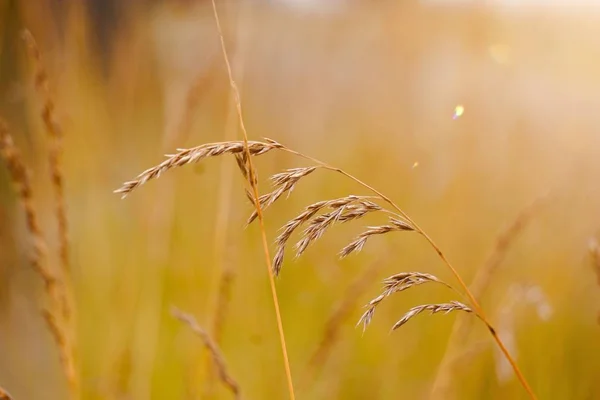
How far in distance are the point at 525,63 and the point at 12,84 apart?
117cm

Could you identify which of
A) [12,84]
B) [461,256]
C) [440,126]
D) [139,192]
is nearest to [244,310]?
[139,192]

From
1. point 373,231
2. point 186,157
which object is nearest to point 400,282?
point 373,231

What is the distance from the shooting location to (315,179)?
3.95 ft

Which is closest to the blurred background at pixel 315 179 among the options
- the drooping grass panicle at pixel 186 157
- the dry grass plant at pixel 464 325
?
the dry grass plant at pixel 464 325

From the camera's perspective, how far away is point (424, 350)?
983mm

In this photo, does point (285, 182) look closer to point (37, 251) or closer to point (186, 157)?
point (186, 157)

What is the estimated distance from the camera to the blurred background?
954 mm

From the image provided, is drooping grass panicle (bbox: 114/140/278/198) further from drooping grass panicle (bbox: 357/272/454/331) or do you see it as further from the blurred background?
the blurred background

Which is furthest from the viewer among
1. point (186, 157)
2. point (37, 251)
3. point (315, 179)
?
point (315, 179)

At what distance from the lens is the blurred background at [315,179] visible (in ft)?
3.13

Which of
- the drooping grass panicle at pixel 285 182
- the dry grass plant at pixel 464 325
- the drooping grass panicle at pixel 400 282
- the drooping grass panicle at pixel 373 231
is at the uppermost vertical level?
the drooping grass panicle at pixel 285 182

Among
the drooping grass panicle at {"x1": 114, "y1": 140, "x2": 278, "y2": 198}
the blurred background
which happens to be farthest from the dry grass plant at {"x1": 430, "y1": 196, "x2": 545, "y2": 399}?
the drooping grass panicle at {"x1": 114, "y1": 140, "x2": 278, "y2": 198}

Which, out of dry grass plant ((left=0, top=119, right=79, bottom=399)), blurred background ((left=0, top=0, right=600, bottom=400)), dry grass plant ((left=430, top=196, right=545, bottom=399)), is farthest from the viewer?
blurred background ((left=0, top=0, right=600, bottom=400))

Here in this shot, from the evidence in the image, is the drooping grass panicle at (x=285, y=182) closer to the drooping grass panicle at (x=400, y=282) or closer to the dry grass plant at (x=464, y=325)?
the drooping grass panicle at (x=400, y=282)
